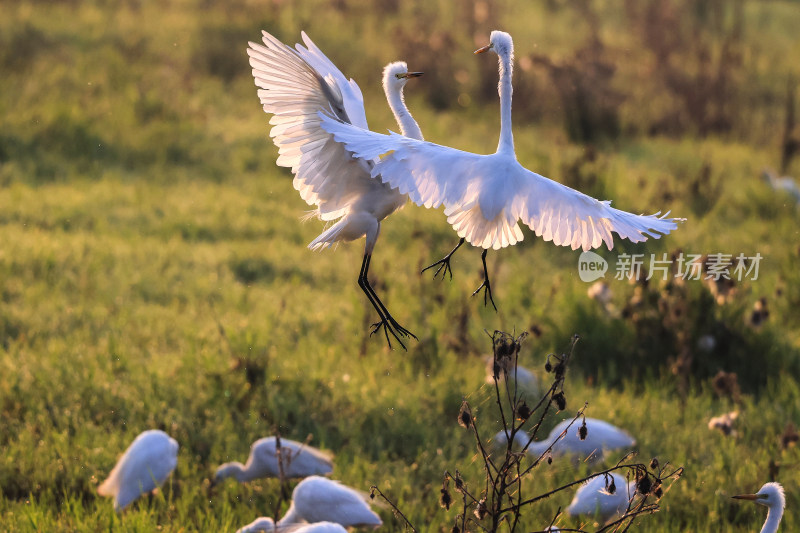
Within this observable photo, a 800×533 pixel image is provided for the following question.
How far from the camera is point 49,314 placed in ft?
17.4

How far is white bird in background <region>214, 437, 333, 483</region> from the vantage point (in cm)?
364

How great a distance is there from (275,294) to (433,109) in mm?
5310

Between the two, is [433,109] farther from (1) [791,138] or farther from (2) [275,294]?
(2) [275,294]

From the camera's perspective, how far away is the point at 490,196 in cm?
181

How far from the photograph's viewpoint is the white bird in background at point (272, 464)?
12.0 feet

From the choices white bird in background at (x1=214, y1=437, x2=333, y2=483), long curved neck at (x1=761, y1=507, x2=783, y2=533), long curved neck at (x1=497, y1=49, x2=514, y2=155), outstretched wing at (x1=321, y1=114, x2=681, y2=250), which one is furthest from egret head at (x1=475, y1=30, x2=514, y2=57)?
white bird in background at (x1=214, y1=437, x2=333, y2=483)

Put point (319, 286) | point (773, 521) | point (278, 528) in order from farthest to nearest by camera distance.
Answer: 1. point (319, 286)
2. point (278, 528)
3. point (773, 521)

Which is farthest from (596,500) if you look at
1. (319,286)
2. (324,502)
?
(319,286)

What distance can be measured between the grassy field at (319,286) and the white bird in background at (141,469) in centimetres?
8

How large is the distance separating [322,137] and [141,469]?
193cm

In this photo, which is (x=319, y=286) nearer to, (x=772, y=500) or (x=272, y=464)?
(x=272, y=464)

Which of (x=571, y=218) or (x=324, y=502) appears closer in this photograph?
(x=571, y=218)

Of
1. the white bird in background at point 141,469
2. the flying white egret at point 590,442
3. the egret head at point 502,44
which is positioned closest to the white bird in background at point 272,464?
the white bird in background at point 141,469

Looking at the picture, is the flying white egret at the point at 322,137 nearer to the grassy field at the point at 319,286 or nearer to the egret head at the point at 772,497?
the egret head at the point at 772,497
